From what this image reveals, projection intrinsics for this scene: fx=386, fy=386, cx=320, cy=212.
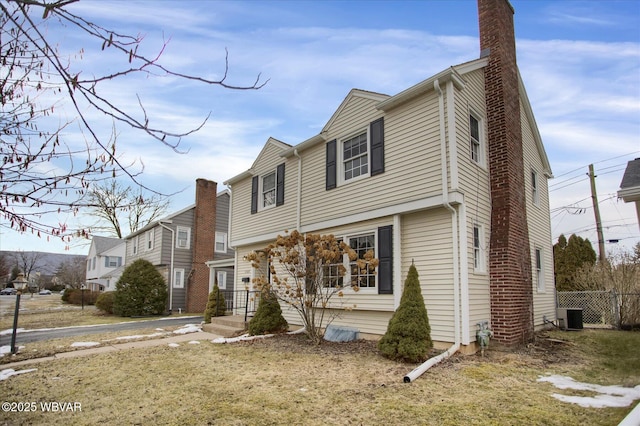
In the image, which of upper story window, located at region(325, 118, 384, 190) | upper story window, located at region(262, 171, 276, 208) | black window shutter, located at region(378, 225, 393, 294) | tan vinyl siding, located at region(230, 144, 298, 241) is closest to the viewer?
black window shutter, located at region(378, 225, 393, 294)

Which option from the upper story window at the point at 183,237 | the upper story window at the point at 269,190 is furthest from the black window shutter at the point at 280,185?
the upper story window at the point at 183,237

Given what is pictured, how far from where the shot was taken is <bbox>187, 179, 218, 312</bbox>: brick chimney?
21891 mm

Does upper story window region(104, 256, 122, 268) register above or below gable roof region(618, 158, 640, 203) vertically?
below

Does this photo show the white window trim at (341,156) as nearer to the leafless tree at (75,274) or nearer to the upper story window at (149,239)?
the upper story window at (149,239)

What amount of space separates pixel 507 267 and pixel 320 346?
465 cm

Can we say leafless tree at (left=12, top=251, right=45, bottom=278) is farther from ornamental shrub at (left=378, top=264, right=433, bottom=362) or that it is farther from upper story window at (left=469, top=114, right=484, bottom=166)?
upper story window at (left=469, top=114, right=484, bottom=166)

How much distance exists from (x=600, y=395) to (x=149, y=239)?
78.8 ft

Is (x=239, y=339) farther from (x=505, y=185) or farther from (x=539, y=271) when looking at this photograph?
(x=539, y=271)

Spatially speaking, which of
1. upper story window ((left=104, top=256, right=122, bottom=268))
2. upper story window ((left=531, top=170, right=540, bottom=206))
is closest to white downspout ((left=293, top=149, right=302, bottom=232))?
upper story window ((left=531, top=170, right=540, bottom=206))

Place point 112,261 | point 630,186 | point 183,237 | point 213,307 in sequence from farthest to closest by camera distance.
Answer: point 112,261, point 183,237, point 213,307, point 630,186

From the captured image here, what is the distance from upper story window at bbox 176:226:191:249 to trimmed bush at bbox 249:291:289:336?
42.6ft

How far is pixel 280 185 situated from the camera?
13.2 meters

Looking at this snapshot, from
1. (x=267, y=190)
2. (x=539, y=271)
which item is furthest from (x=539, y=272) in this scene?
(x=267, y=190)

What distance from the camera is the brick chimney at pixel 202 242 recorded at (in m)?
21.9
